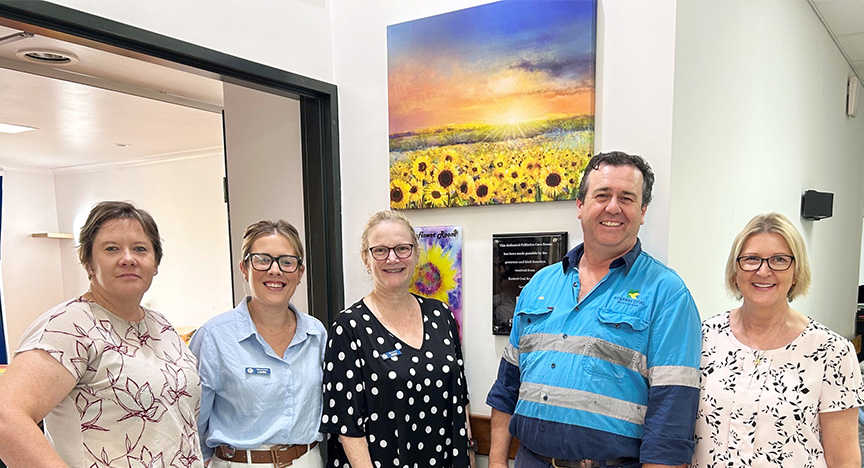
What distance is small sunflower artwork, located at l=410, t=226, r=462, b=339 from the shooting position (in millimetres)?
2072

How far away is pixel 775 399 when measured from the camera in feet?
4.46

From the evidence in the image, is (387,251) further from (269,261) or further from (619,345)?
(619,345)

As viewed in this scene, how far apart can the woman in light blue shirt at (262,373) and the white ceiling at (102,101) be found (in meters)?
1.37

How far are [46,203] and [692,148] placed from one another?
271 centimetres

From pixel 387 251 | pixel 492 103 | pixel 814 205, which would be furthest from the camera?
pixel 814 205

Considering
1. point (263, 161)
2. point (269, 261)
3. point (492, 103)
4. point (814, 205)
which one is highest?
point (492, 103)

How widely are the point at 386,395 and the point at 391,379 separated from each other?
5 centimetres

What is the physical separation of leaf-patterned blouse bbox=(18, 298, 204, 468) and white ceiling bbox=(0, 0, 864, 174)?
1.39m

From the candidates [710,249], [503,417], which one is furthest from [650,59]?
[503,417]

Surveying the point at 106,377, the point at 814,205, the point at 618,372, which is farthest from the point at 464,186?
the point at 814,205

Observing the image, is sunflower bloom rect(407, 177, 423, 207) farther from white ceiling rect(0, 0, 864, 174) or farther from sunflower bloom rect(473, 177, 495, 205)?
white ceiling rect(0, 0, 864, 174)

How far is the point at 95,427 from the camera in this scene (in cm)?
124

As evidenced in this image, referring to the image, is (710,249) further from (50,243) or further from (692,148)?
(50,243)

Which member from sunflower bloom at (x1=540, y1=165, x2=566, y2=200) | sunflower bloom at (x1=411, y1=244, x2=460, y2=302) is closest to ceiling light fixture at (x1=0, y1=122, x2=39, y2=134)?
sunflower bloom at (x1=411, y1=244, x2=460, y2=302)
